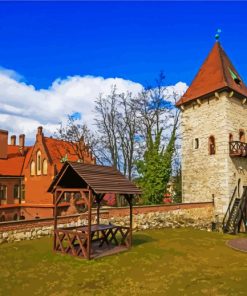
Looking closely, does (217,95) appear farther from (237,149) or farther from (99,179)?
(99,179)

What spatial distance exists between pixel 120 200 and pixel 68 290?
20573mm

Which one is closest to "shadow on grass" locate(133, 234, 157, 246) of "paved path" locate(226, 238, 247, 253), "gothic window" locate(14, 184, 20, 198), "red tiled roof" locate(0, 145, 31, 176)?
"paved path" locate(226, 238, 247, 253)

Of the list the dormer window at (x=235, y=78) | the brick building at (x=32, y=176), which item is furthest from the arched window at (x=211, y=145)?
the brick building at (x=32, y=176)

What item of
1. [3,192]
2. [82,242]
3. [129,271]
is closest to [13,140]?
[3,192]

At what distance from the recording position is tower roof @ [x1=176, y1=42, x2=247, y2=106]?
818 inches

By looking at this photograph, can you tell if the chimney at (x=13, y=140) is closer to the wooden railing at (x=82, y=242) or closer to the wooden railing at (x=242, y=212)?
the wooden railing at (x=82, y=242)

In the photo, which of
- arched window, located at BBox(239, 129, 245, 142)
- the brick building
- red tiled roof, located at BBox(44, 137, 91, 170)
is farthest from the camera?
red tiled roof, located at BBox(44, 137, 91, 170)

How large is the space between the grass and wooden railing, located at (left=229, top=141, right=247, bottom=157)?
878 centimetres

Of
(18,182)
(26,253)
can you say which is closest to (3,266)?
(26,253)

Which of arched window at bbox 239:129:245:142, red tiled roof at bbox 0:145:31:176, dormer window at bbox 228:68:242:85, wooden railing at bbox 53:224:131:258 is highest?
dormer window at bbox 228:68:242:85

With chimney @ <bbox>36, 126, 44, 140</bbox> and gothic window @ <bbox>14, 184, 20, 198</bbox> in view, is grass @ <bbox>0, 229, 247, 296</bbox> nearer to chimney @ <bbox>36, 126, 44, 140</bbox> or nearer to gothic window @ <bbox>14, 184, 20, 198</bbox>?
chimney @ <bbox>36, 126, 44, 140</bbox>

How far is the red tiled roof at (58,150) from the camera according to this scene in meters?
27.5

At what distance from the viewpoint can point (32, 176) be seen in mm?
27594

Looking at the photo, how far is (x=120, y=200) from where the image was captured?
27.7 m
